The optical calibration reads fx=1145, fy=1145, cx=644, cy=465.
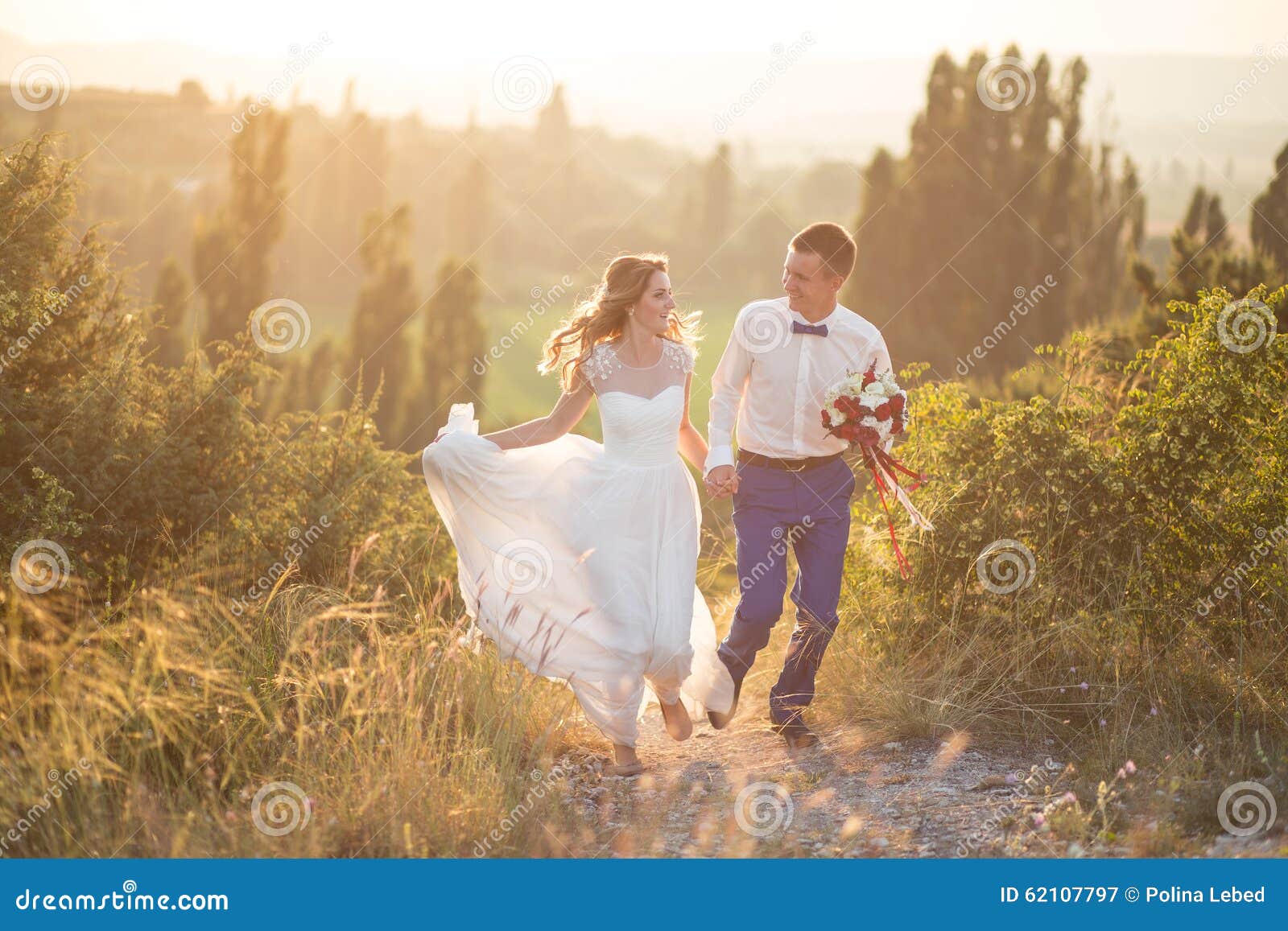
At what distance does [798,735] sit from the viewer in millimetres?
5383

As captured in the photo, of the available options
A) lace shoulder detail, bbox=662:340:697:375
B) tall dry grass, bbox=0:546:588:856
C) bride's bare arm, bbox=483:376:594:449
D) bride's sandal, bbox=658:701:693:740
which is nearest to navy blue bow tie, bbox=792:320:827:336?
lace shoulder detail, bbox=662:340:697:375

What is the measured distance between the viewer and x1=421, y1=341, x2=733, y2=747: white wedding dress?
5.11 meters

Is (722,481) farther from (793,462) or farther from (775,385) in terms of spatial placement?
(775,385)

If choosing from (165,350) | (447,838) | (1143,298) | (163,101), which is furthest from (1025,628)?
(163,101)

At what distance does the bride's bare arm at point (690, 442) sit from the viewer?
5457 millimetres

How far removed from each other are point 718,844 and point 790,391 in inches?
82.3

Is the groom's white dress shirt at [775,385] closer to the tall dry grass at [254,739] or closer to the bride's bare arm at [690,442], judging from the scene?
the bride's bare arm at [690,442]

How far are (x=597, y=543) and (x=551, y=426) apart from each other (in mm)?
587

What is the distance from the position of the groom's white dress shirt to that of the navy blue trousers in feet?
0.43

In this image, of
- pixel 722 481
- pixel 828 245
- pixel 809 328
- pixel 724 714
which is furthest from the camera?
pixel 724 714

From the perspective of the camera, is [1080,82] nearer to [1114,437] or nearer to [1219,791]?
[1114,437]

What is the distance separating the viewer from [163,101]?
57.1 meters

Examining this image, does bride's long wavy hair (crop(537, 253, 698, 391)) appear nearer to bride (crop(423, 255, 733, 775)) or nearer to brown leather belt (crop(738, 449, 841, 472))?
bride (crop(423, 255, 733, 775))

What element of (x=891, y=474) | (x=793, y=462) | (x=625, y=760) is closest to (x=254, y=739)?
(x=625, y=760)
